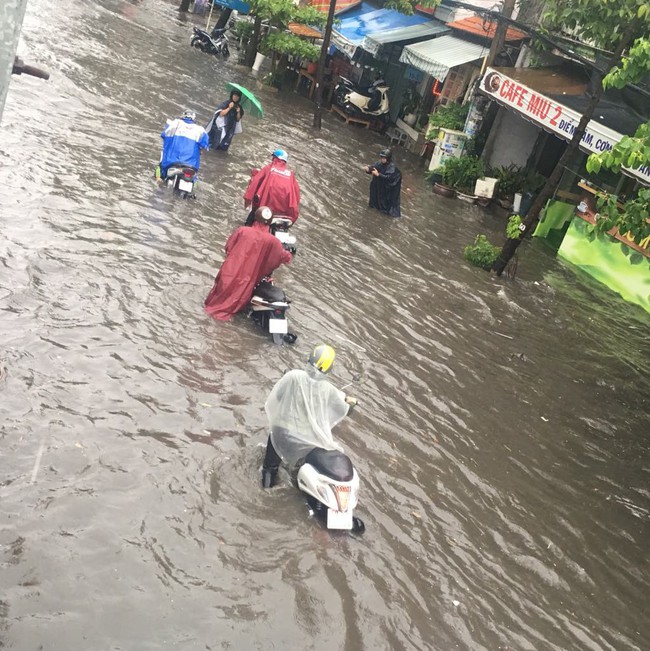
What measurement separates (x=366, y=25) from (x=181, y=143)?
19884 millimetres

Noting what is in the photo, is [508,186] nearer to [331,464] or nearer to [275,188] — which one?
[275,188]

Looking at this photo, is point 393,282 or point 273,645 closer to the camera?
point 273,645

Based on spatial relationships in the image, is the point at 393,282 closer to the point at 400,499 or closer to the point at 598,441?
the point at 598,441

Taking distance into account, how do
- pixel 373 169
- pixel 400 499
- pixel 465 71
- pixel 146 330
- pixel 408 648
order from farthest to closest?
pixel 465 71
pixel 373 169
pixel 146 330
pixel 400 499
pixel 408 648

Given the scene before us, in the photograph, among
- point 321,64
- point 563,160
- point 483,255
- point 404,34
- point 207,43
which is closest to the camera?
point 563,160

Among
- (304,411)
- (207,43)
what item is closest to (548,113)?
(304,411)

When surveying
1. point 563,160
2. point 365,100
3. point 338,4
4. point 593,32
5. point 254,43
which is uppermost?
point 593,32

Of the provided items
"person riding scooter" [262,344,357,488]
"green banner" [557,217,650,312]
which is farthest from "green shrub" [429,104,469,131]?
"person riding scooter" [262,344,357,488]

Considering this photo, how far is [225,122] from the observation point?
16875 mm

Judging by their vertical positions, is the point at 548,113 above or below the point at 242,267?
above

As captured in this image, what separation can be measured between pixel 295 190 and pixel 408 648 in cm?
834

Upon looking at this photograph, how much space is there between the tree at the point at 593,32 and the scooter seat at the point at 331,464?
29.3 ft

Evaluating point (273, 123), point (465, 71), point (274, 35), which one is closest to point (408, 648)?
point (273, 123)

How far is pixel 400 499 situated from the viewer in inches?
288
